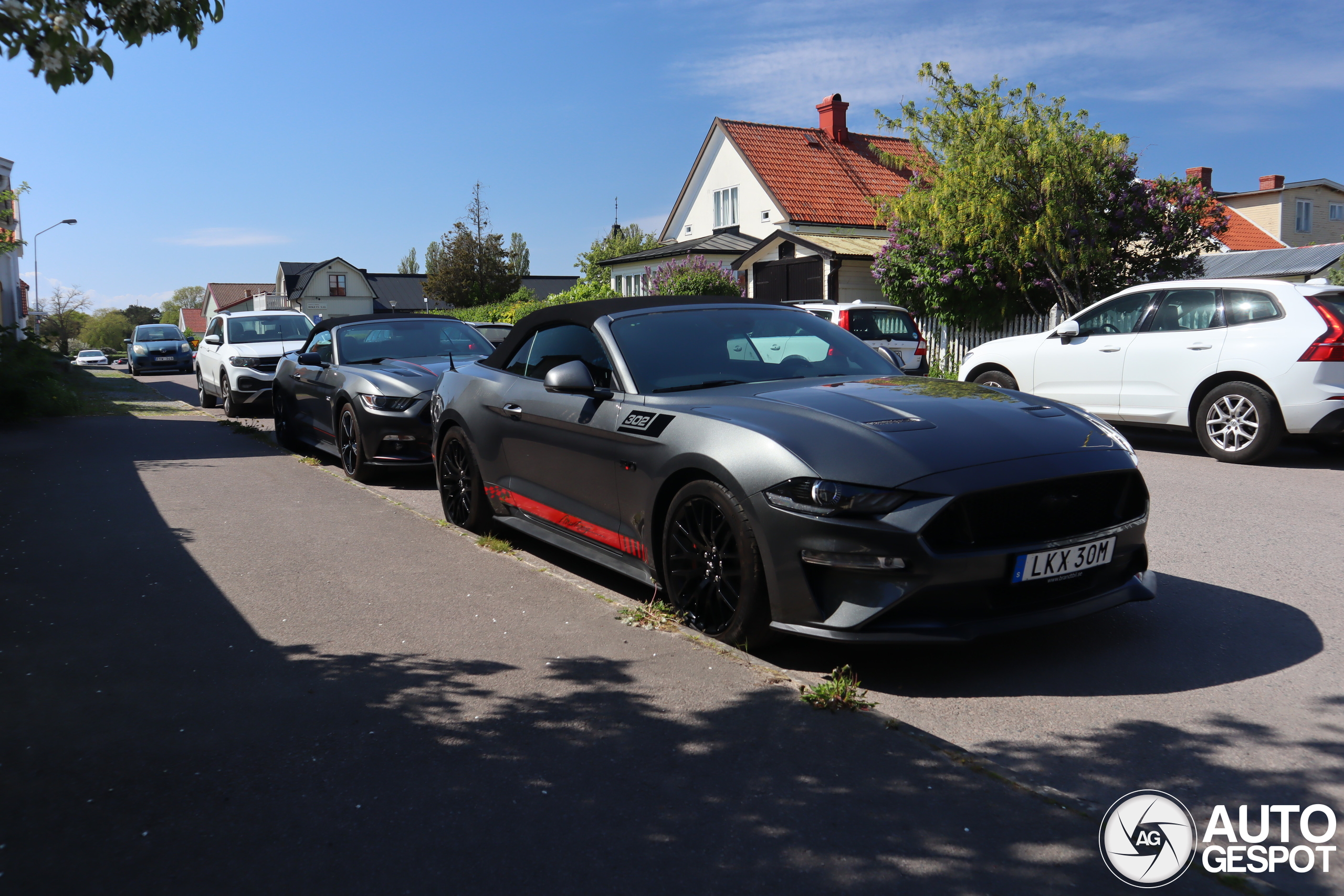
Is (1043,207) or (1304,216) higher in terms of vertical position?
(1304,216)

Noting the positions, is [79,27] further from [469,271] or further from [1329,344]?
[469,271]

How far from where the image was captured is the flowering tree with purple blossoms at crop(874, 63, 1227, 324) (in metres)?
18.1

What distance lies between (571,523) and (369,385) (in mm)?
4800

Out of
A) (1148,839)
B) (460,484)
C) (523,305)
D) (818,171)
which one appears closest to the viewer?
(1148,839)

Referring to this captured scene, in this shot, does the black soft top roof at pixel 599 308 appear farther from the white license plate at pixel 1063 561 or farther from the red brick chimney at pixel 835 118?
the red brick chimney at pixel 835 118

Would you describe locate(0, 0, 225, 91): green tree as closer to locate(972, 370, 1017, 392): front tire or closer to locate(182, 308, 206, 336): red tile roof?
locate(972, 370, 1017, 392): front tire

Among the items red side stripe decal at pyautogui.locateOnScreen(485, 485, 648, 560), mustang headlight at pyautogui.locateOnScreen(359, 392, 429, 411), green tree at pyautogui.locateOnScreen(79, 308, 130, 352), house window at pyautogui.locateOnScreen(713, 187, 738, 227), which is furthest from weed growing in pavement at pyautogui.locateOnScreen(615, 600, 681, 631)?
green tree at pyautogui.locateOnScreen(79, 308, 130, 352)

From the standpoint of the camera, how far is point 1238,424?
32.0 ft

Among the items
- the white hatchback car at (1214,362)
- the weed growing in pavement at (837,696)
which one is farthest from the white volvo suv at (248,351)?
the weed growing in pavement at (837,696)

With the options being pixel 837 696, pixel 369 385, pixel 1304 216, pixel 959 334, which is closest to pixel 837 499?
pixel 837 696

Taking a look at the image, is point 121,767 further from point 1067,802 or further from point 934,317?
point 934,317

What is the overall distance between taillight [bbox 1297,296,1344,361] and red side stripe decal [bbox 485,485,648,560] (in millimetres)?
7238

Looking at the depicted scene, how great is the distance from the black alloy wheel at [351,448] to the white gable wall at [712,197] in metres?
26.5

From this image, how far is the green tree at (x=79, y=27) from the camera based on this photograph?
4.06 metres
